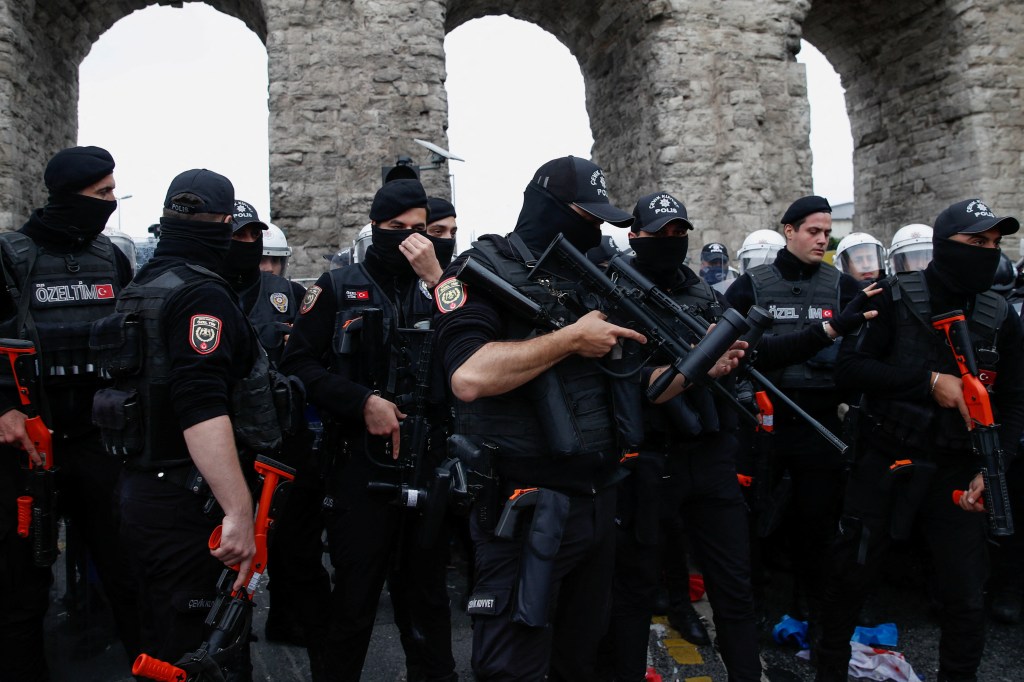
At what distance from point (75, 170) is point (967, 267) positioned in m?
3.69

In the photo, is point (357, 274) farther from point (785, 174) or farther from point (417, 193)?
point (785, 174)

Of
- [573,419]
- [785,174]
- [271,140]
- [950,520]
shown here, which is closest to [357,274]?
[573,419]

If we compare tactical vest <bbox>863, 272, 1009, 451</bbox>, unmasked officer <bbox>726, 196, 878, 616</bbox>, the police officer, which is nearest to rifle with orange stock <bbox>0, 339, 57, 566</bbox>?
the police officer

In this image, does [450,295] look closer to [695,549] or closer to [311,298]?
[311,298]

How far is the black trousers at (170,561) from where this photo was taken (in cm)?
237

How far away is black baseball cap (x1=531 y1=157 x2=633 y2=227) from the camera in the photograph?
95.4 inches

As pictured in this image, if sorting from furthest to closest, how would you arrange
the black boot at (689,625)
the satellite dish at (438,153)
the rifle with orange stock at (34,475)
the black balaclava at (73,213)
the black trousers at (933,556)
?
the satellite dish at (438,153), the black boot at (689,625), the black balaclava at (73,213), the black trousers at (933,556), the rifle with orange stock at (34,475)

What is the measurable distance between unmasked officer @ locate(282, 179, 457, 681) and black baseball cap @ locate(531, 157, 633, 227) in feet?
2.73

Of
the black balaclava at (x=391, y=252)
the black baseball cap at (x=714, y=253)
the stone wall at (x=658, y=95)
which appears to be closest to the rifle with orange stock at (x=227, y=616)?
the black balaclava at (x=391, y=252)

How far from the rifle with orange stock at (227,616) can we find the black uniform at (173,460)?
7cm

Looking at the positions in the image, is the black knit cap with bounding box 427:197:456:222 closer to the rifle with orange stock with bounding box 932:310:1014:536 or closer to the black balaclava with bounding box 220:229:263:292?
the black balaclava with bounding box 220:229:263:292

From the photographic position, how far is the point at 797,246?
4.09 metres

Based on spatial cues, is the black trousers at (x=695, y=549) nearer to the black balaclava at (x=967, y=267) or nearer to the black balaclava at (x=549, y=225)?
the black balaclava at (x=549, y=225)

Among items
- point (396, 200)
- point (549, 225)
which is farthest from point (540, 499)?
point (396, 200)
